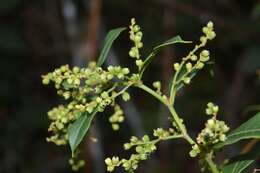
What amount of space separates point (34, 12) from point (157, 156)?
3.25m

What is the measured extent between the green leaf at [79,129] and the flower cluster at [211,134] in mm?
382

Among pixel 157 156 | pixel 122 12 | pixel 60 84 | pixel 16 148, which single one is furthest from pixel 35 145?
pixel 60 84

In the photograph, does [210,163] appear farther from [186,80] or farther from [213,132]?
[186,80]

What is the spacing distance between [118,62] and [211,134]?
6136 millimetres

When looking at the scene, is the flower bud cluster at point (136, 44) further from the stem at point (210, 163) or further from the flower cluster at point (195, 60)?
the stem at point (210, 163)

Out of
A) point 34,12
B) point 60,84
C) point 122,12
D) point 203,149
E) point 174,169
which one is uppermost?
point 34,12

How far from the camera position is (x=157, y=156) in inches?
291

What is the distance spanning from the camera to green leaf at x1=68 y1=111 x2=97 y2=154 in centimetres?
185

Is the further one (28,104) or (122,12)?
(122,12)

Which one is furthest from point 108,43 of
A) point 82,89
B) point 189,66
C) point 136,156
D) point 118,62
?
point 118,62

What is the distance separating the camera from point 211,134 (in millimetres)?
1759

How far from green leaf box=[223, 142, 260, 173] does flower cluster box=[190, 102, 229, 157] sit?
0.13m

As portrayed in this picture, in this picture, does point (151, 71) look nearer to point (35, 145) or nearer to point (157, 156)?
point (157, 156)

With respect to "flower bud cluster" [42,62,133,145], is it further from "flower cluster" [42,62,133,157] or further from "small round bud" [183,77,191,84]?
"small round bud" [183,77,191,84]
